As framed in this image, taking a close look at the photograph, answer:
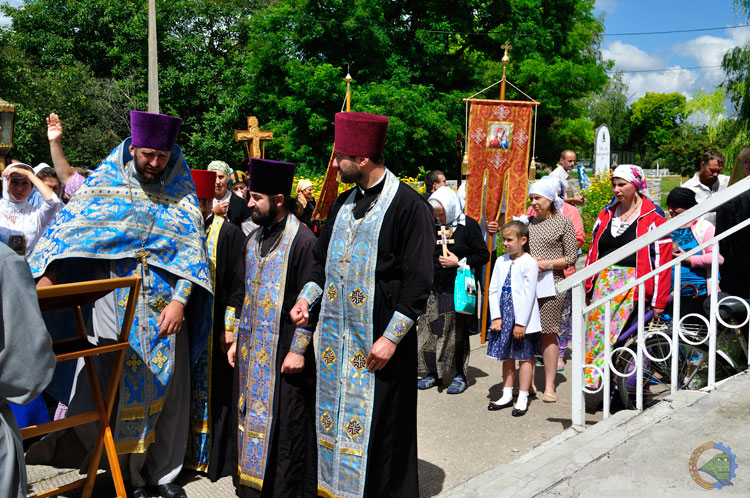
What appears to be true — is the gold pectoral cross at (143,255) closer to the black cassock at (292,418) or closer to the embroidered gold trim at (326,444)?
the black cassock at (292,418)

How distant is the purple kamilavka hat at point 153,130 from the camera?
4.07 metres

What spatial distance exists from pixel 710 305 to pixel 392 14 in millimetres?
25691

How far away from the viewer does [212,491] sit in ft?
14.7

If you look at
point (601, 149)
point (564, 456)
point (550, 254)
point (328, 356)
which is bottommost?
point (564, 456)

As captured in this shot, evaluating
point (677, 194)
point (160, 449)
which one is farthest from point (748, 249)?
point (160, 449)

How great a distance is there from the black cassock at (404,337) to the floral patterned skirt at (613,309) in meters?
2.02

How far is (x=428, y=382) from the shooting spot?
662cm

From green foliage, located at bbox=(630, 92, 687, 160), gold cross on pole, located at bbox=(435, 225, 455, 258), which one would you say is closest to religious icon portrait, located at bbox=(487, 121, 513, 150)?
gold cross on pole, located at bbox=(435, 225, 455, 258)

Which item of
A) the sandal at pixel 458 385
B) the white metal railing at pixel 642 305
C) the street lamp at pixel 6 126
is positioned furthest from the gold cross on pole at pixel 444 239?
the street lamp at pixel 6 126

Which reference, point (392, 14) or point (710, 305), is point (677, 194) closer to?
point (710, 305)

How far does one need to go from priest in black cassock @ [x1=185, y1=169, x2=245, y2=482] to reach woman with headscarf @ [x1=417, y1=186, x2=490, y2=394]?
7.20 feet

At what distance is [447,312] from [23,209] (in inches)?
150

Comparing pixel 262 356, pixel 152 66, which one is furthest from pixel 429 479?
pixel 152 66

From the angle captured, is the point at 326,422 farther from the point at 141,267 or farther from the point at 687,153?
the point at 687,153
